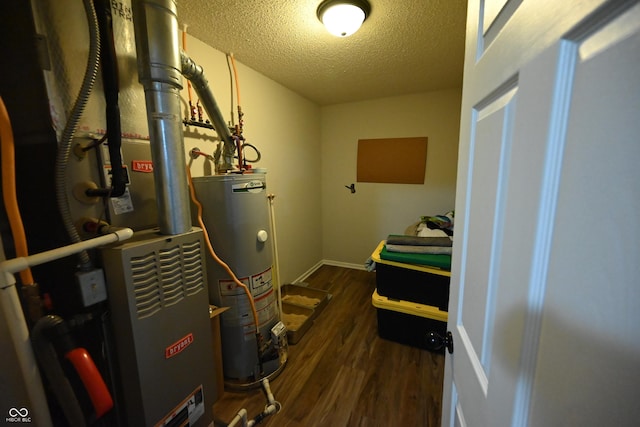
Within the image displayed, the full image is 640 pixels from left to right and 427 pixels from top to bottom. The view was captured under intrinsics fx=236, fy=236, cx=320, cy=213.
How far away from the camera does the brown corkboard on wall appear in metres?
2.83

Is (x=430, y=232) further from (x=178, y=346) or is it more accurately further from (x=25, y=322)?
(x=25, y=322)

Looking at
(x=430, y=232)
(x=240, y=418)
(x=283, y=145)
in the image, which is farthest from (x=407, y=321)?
(x=283, y=145)

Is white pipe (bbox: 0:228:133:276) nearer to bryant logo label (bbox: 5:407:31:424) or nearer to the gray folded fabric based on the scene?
bryant logo label (bbox: 5:407:31:424)

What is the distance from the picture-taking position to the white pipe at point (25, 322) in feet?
1.91

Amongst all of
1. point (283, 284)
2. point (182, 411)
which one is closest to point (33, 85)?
point (182, 411)

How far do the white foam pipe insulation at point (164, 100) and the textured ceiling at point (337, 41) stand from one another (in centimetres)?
56

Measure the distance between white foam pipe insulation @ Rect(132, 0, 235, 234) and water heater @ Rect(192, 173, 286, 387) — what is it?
382 millimetres

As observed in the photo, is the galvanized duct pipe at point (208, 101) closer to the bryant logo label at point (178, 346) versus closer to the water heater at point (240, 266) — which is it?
the water heater at point (240, 266)

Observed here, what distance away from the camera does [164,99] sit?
89 cm

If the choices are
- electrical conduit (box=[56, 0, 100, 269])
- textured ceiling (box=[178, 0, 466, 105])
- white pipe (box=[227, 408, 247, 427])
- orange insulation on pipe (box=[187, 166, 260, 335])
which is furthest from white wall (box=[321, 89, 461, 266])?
electrical conduit (box=[56, 0, 100, 269])

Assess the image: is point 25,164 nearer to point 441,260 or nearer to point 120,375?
point 120,375

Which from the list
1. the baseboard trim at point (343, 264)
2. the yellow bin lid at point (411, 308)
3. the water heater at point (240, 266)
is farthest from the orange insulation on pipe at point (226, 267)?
the baseboard trim at point (343, 264)

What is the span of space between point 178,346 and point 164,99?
0.94m

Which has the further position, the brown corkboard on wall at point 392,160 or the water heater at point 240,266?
the brown corkboard on wall at point 392,160
